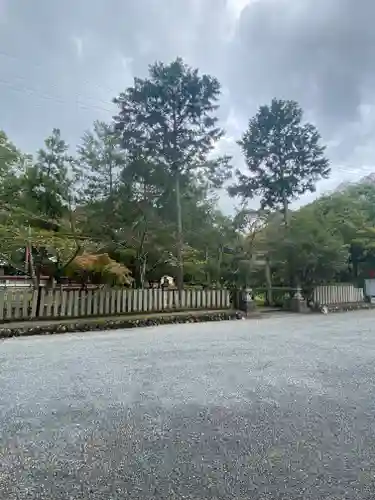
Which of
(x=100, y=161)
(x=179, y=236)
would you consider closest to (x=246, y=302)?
(x=179, y=236)

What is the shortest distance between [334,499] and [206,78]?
38.7 ft

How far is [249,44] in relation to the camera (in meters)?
7.92

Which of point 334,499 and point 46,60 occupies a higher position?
point 46,60

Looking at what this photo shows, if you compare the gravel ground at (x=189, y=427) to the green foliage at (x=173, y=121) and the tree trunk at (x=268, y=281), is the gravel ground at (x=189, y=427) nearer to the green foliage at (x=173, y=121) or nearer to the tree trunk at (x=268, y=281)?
the green foliage at (x=173, y=121)

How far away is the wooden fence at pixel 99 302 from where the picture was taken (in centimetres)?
806

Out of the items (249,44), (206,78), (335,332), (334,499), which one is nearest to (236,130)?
(206,78)

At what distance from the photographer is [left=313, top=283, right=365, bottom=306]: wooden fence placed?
13180 millimetres

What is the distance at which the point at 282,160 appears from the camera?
47.8 feet

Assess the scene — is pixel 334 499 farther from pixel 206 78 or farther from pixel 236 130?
pixel 236 130

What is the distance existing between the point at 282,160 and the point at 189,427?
13668 millimetres

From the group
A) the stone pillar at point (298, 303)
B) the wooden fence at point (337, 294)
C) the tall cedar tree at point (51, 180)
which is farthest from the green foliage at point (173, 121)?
the wooden fence at point (337, 294)

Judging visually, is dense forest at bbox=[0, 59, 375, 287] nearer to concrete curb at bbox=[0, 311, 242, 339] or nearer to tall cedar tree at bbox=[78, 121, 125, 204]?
tall cedar tree at bbox=[78, 121, 125, 204]

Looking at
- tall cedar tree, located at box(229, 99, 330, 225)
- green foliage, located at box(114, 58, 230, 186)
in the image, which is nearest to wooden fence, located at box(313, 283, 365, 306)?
tall cedar tree, located at box(229, 99, 330, 225)

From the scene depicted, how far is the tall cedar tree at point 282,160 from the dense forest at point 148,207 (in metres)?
1.41
